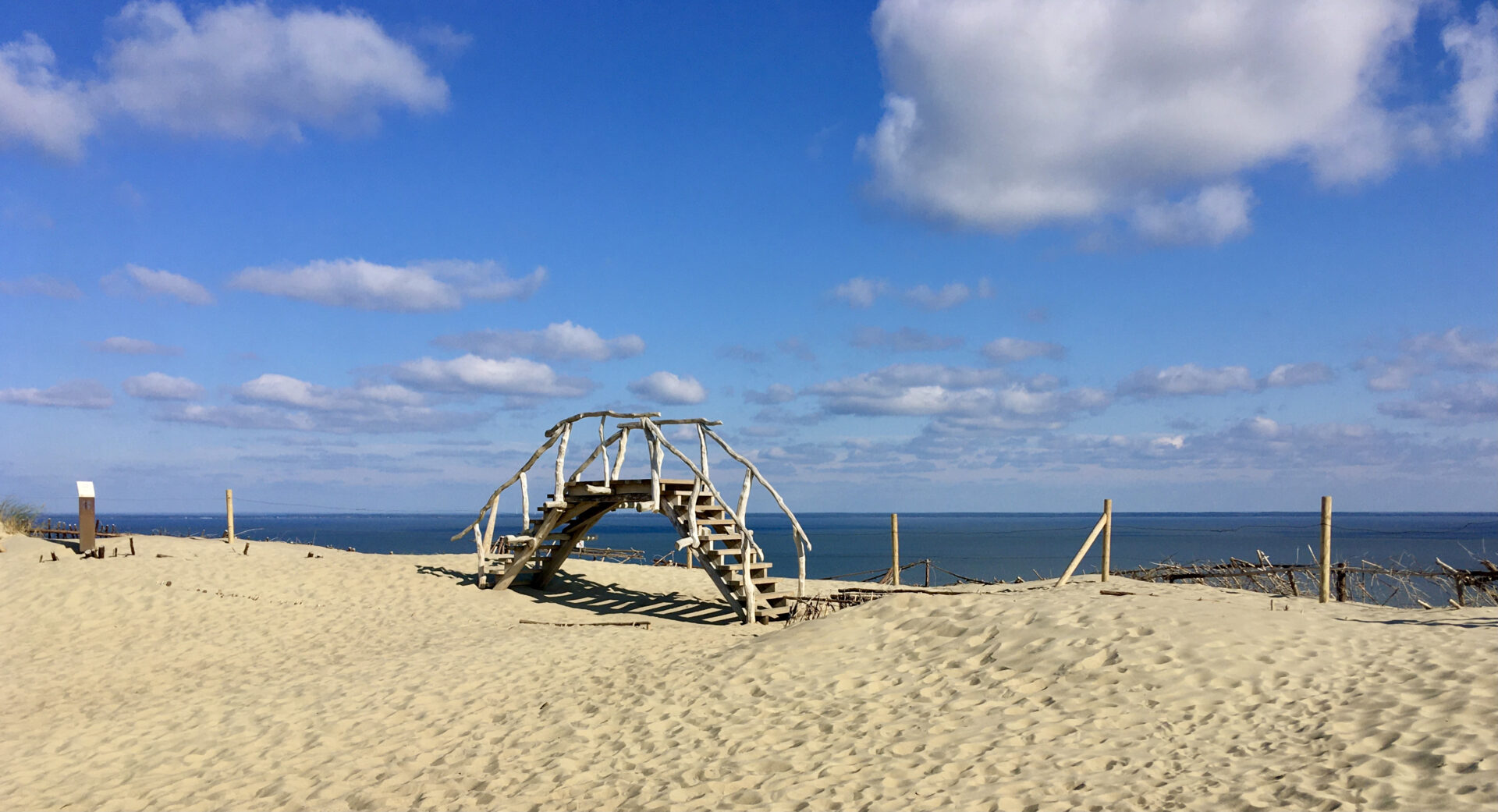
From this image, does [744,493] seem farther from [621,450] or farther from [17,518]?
[17,518]

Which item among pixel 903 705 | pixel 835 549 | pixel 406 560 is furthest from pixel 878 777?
pixel 835 549

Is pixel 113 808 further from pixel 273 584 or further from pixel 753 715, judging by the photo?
pixel 273 584

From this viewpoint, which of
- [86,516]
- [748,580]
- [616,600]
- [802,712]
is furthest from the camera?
[86,516]

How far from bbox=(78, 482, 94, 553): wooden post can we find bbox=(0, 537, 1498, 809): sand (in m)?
4.94

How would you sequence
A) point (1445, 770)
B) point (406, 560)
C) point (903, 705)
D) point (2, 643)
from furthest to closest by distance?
1. point (406, 560)
2. point (2, 643)
3. point (903, 705)
4. point (1445, 770)

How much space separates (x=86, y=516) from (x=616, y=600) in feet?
36.9

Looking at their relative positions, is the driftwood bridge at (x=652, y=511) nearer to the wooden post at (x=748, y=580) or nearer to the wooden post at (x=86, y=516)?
the wooden post at (x=748, y=580)

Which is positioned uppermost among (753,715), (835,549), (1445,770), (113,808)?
(1445,770)

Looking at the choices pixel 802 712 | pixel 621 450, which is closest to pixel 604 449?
pixel 621 450

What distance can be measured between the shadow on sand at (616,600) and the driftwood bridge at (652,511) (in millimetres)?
390

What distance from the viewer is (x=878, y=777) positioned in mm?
5785

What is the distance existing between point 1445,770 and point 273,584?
16850 millimetres

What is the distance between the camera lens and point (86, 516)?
17047 mm

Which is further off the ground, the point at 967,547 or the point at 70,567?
the point at 70,567
